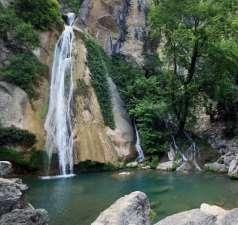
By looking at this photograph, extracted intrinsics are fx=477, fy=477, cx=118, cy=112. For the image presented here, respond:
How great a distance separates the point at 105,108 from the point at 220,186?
9109 mm

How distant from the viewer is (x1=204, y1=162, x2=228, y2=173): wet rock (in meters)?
22.5

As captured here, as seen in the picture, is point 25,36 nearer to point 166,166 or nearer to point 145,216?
point 166,166

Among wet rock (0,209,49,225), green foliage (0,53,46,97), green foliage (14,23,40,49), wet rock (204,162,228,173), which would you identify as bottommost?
wet rock (204,162,228,173)

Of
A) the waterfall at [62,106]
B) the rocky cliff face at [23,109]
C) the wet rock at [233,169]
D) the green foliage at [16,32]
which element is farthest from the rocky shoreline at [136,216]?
the green foliage at [16,32]

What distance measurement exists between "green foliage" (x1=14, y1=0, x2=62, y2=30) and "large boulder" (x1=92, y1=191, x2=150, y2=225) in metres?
20.2

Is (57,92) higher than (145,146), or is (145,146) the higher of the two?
(57,92)

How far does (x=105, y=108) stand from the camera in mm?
26078

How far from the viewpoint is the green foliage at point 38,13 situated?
2664cm

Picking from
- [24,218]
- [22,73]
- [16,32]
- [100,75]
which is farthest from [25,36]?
[24,218]

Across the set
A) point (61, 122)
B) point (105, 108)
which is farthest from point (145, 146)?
point (61, 122)

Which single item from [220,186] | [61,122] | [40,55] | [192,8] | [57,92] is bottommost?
[220,186]

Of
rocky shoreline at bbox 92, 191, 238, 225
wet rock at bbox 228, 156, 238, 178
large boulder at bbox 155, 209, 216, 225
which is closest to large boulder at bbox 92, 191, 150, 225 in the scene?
rocky shoreline at bbox 92, 191, 238, 225

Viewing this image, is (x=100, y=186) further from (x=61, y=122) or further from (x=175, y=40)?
(x=175, y=40)

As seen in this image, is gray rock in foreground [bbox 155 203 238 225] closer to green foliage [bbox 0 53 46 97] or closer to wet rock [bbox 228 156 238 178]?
wet rock [bbox 228 156 238 178]
